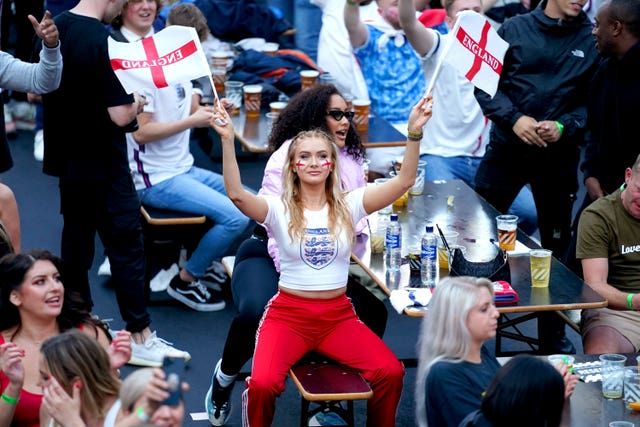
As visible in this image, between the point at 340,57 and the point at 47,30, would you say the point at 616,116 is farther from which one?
the point at 47,30

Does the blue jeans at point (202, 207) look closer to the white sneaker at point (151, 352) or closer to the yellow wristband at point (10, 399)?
the white sneaker at point (151, 352)

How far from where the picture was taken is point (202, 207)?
7641 mm

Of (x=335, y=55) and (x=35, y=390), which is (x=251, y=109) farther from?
(x=35, y=390)

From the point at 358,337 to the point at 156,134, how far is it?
252cm

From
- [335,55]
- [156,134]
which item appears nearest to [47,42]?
[156,134]

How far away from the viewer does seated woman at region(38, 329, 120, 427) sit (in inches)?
164

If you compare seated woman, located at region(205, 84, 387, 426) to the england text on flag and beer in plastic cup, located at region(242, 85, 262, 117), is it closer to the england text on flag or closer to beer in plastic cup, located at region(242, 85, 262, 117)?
the england text on flag

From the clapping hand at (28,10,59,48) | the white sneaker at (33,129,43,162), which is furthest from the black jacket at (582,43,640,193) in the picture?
the white sneaker at (33,129,43,162)

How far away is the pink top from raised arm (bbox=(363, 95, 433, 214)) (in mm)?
552

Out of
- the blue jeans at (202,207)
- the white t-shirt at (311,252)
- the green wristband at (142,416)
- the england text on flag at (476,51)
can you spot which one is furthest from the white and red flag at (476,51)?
the green wristband at (142,416)

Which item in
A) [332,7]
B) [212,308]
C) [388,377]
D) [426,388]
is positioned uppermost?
[332,7]

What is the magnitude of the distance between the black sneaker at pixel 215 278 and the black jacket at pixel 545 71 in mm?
2158

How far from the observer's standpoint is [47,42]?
19.2 feet

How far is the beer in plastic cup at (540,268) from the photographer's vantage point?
225 inches
